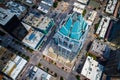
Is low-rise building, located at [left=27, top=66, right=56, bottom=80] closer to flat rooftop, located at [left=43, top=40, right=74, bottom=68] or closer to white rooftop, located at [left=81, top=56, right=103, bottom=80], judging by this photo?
flat rooftop, located at [left=43, top=40, right=74, bottom=68]

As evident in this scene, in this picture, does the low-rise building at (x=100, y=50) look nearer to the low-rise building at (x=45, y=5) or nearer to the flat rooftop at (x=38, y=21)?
the flat rooftop at (x=38, y=21)

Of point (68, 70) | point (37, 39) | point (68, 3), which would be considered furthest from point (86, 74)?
point (68, 3)

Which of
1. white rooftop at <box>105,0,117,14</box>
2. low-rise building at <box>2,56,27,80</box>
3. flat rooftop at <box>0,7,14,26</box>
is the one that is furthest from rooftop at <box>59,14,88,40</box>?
white rooftop at <box>105,0,117,14</box>

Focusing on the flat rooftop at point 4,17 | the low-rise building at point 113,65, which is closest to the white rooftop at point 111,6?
the low-rise building at point 113,65

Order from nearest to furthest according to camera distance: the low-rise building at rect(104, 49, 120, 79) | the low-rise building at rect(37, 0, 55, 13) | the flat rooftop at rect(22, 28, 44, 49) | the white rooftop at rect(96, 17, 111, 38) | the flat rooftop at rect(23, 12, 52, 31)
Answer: the low-rise building at rect(104, 49, 120, 79) < the flat rooftop at rect(22, 28, 44, 49) < the flat rooftop at rect(23, 12, 52, 31) < the white rooftop at rect(96, 17, 111, 38) < the low-rise building at rect(37, 0, 55, 13)

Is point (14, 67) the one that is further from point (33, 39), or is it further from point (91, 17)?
point (91, 17)

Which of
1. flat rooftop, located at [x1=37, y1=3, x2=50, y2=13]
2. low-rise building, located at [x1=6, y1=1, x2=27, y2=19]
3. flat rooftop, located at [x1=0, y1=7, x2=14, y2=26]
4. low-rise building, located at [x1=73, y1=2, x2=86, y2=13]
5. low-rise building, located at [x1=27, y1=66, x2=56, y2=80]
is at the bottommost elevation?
low-rise building, located at [x1=27, y1=66, x2=56, y2=80]

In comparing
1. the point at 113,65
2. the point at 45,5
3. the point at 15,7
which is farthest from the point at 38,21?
the point at 113,65

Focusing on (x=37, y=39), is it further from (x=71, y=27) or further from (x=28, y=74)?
(x=71, y=27)
